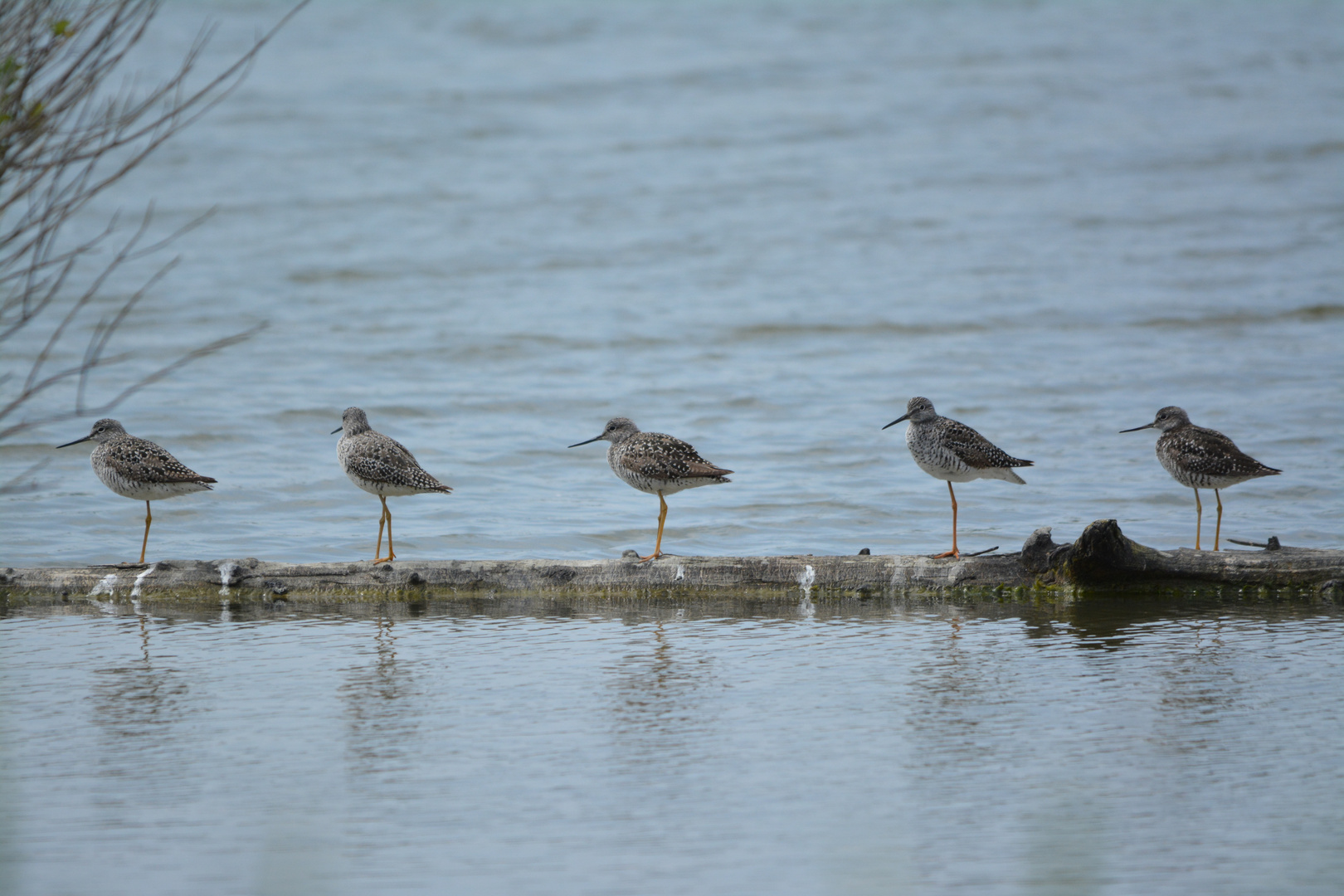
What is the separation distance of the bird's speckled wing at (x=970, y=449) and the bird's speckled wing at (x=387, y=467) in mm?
3217

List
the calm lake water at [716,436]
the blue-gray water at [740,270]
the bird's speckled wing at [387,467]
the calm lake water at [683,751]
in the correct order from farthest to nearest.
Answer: the blue-gray water at [740,270] → the bird's speckled wing at [387,467] → the calm lake water at [716,436] → the calm lake water at [683,751]

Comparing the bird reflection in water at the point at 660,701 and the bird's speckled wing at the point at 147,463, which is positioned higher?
the bird's speckled wing at the point at 147,463

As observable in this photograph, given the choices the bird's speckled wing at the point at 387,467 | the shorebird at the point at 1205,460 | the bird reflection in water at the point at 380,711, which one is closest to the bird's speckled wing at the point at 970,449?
the shorebird at the point at 1205,460

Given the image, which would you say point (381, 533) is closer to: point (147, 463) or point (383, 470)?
point (383, 470)

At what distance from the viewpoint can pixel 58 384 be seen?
53.4ft

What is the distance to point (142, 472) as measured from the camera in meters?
8.67

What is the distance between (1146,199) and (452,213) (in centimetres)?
1239

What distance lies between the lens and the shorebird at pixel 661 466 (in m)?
8.84

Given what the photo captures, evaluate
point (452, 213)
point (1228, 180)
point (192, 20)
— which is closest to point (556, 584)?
point (452, 213)

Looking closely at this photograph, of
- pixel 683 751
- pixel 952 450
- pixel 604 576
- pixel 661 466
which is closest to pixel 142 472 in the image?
pixel 604 576

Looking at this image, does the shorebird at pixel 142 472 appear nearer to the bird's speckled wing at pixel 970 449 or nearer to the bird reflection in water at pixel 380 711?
the bird reflection in water at pixel 380 711

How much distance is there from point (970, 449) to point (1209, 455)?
143 cm

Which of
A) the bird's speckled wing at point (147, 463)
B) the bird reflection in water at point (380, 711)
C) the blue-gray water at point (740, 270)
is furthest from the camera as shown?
the blue-gray water at point (740, 270)

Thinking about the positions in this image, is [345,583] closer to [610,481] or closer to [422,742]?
[422,742]
